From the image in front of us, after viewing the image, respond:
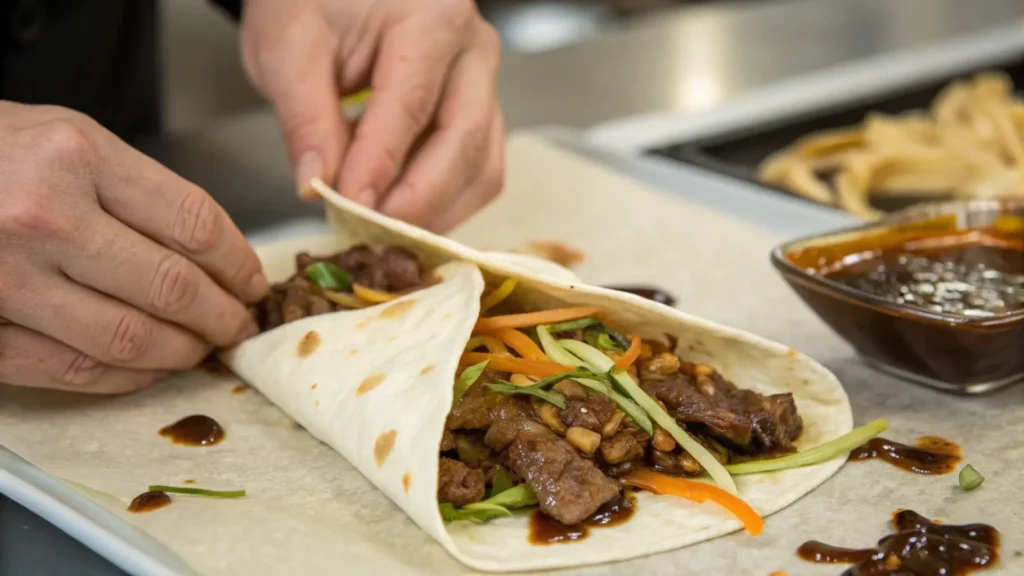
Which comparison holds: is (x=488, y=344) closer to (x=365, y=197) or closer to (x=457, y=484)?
(x=457, y=484)

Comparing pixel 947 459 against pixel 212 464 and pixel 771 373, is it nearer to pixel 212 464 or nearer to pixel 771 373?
pixel 771 373

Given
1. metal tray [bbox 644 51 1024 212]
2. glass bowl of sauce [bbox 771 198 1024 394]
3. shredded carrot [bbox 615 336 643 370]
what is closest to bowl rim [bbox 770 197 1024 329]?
glass bowl of sauce [bbox 771 198 1024 394]

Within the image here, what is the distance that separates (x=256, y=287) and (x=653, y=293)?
3.42 feet

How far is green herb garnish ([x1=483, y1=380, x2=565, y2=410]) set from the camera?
208cm

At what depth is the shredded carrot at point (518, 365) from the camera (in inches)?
83.8

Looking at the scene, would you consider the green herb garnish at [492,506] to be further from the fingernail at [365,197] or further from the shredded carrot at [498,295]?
the fingernail at [365,197]

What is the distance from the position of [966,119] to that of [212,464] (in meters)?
3.34

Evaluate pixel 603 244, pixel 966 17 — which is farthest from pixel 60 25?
pixel 966 17

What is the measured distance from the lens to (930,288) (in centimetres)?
243

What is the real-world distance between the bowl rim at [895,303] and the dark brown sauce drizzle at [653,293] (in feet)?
1.28

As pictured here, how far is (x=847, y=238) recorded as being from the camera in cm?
263

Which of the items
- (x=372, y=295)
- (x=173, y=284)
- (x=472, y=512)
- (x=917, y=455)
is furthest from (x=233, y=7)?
(x=917, y=455)

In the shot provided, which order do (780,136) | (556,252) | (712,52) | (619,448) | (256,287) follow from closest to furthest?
(619,448), (256,287), (556,252), (780,136), (712,52)

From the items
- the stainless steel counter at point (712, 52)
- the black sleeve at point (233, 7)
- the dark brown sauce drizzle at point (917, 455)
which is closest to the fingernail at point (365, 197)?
the dark brown sauce drizzle at point (917, 455)
